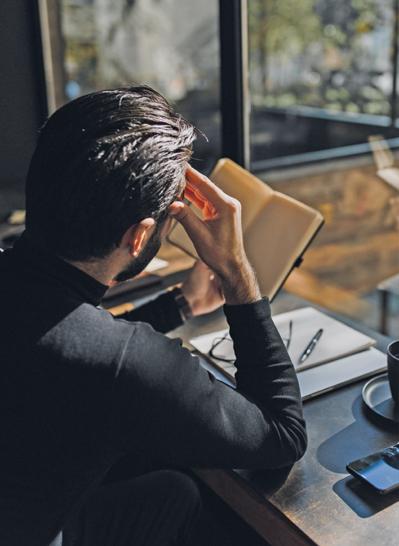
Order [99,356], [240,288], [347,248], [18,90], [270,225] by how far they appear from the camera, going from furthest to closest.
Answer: [347,248] < [18,90] < [270,225] < [240,288] < [99,356]

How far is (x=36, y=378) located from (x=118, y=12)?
4.03 metres

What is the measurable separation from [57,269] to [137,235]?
105 mm

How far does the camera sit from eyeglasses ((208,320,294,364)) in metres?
1.10

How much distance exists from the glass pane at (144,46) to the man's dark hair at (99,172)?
10.3 ft

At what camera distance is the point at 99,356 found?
0.71 meters

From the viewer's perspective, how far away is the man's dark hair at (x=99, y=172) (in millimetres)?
743

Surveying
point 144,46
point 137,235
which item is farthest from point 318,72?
point 137,235

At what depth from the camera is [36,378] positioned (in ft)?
2.35

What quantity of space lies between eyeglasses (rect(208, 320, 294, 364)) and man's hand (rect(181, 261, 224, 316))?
0.09m

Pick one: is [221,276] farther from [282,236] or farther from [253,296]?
[282,236]

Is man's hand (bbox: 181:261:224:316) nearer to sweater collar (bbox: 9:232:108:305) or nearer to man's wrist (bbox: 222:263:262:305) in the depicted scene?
man's wrist (bbox: 222:263:262:305)

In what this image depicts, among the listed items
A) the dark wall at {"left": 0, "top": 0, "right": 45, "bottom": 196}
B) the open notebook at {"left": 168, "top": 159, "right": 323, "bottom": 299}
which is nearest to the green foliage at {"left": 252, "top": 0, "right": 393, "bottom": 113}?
the dark wall at {"left": 0, "top": 0, "right": 45, "bottom": 196}

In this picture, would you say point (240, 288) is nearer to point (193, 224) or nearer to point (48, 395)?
point (193, 224)

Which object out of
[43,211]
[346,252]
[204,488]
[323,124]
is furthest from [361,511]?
[323,124]
